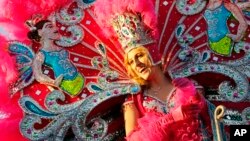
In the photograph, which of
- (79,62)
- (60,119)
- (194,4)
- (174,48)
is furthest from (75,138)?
(194,4)

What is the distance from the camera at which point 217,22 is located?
14.0 ft

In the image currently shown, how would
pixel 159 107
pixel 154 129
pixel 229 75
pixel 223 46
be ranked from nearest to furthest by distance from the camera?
pixel 154 129
pixel 159 107
pixel 229 75
pixel 223 46

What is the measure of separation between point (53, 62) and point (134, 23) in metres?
0.49

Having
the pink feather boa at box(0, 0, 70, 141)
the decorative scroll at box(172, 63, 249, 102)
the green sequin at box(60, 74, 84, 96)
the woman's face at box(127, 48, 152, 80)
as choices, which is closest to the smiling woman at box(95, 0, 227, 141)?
the woman's face at box(127, 48, 152, 80)

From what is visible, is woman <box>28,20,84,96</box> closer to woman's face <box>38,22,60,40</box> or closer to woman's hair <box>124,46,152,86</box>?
woman's face <box>38,22,60,40</box>

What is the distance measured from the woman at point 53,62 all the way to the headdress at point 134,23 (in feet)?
0.98

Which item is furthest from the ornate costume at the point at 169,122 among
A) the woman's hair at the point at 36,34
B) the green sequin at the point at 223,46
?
the woman's hair at the point at 36,34

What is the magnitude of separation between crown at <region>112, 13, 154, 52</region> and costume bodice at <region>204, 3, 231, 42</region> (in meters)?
0.40

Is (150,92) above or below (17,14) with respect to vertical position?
below

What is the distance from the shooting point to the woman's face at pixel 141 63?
12.8ft

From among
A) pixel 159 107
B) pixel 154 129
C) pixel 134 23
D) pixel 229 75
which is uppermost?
pixel 134 23

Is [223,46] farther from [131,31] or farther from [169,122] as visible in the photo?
[169,122]

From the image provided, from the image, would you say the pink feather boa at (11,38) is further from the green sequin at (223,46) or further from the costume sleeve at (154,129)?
the green sequin at (223,46)

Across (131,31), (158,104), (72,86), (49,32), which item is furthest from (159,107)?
(49,32)
